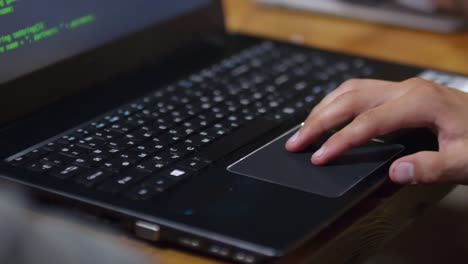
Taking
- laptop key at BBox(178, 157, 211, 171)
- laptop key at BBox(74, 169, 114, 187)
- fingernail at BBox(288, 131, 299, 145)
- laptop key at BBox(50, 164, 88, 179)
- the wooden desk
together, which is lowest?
the wooden desk

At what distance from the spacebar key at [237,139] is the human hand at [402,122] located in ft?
0.17

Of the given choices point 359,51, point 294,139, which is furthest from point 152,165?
point 359,51

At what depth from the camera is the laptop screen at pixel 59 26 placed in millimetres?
833

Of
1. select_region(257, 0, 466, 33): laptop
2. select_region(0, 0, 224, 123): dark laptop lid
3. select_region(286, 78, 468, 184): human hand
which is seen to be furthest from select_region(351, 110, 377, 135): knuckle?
select_region(257, 0, 466, 33): laptop

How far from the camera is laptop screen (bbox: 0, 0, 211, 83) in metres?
0.83

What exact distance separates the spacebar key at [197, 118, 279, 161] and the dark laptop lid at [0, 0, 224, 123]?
21cm

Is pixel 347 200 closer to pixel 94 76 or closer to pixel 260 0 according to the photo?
pixel 94 76

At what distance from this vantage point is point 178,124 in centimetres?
83

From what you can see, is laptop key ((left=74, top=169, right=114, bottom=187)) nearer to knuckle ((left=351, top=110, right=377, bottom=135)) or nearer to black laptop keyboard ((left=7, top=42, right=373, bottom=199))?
black laptop keyboard ((left=7, top=42, right=373, bottom=199))

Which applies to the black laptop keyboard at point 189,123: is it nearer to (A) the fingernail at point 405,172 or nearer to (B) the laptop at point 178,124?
(B) the laptop at point 178,124

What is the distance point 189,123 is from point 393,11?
21.3 inches

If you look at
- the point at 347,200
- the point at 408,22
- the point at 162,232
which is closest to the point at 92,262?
the point at 162,232

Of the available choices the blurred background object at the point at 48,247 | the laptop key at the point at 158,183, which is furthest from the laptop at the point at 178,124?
the blurred background object at the point at 48,247

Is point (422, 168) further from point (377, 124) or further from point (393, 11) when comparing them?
point (393, 11)
